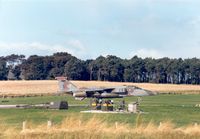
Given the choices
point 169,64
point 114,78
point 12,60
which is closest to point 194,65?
point 169,64

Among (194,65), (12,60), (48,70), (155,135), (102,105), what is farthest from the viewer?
(12,60)

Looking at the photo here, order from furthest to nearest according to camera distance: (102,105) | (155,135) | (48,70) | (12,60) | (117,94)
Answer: (12,60), (48,70), (117,94), (102,105), (155,135)

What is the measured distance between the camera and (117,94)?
76125 millimetres

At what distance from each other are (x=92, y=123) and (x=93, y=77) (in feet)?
491

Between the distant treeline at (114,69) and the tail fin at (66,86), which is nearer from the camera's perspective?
the tail fin at (66,86)

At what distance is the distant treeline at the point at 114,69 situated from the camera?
168 metres

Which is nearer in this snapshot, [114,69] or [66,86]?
[66,86]

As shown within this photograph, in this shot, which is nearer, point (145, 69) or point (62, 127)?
point (62, 127)

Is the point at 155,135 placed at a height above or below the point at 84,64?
below

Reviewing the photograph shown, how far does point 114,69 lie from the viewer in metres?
168

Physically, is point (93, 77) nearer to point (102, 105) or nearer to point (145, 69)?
point (145, 69)

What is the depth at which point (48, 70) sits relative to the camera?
17775 cm

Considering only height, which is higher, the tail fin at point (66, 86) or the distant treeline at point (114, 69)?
the distant treeline at point (114, 69)

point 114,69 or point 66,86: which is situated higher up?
point 114,69
